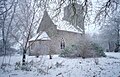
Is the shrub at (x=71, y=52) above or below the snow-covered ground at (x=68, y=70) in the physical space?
above

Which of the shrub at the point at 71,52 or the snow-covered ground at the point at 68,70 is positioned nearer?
the snow-covered ground at the point at 68,70

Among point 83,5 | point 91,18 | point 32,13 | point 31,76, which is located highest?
point 32,13

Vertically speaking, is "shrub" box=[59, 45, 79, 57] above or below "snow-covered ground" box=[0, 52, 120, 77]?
above

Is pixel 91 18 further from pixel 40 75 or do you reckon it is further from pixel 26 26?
pixel 26 26

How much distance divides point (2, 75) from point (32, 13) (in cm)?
739

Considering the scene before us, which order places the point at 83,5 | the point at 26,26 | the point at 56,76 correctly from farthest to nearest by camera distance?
the point at 26,26
the point at 56,76
the point at 83,5

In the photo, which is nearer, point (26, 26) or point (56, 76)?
point (56, 76)

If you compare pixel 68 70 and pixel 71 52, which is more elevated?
pixel 71 52

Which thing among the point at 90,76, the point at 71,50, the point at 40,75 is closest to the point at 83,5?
the point at 90,76

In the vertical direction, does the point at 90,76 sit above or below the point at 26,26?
below

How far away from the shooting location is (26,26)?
44.0 ft

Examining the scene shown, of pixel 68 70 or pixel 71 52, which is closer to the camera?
pixel 68 70

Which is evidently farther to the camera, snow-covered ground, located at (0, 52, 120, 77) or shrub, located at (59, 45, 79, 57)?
shrub, located at (59, 45, 79, 57)

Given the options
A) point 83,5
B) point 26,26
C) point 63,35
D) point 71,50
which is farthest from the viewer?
point 63,35
